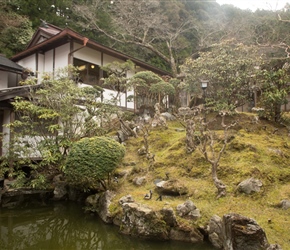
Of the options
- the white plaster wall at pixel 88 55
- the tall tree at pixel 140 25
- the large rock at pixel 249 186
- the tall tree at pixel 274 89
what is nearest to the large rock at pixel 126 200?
the large rock at pixel 249 186

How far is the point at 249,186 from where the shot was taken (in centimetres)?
640

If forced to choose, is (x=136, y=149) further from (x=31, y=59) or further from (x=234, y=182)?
(x=31, y=59)

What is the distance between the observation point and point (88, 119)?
10148mm

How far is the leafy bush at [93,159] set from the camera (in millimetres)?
7383

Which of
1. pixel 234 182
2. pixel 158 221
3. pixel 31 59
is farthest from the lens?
pixel 31 59

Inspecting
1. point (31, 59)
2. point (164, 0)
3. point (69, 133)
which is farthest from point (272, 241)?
point (164, 0)

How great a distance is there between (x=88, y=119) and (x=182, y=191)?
5.07 m

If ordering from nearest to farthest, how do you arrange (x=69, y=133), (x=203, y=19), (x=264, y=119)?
(x=69, y=133) → (x=264, y=119) → (x=203, y=19)

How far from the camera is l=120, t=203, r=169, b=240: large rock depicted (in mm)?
5754

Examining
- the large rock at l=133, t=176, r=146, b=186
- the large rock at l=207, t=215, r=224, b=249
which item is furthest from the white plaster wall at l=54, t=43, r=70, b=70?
the large rock at l=207, t=215, r=224, b=249

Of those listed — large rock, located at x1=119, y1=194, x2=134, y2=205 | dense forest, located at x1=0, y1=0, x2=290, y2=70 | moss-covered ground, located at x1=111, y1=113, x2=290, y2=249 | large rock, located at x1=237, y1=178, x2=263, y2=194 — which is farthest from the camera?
dense forest, located at x1=0, y1=0, x2=290, y2=70

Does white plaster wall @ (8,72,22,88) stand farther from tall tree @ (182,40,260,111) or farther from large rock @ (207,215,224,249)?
large rock @ (207,215,224,249)

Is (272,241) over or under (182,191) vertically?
under

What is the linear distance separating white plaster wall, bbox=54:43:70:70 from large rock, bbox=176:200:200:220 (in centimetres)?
1034
